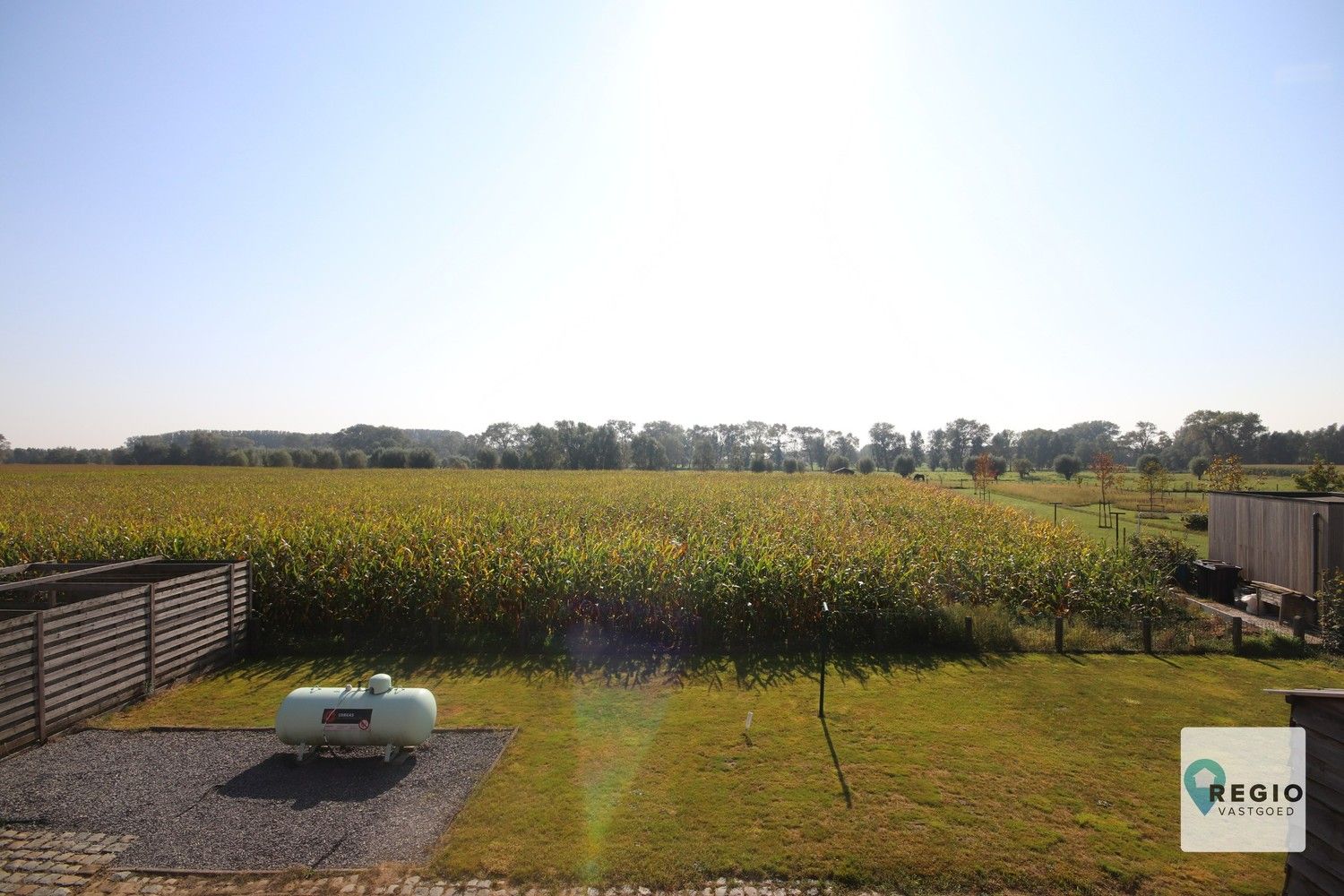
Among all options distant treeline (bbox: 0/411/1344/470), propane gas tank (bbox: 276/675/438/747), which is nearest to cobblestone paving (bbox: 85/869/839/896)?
propane gas tank (bbox: 276/675/438/747)

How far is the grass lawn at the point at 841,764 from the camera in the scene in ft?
20.7

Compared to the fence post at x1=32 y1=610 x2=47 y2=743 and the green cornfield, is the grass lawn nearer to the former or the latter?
the fence post at x1=32 y1=610 x2=47 y2=743

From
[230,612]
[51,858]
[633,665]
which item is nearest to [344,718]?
[51,858]

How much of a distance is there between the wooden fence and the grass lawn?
0.63 m

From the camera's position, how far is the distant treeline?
99.8 metres

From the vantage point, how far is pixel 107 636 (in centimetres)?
1009

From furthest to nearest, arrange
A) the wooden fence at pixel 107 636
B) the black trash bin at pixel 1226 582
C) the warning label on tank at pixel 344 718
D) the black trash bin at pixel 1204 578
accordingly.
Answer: the black trash bin at pixel 1204 578
the black trash bin at pixel 1226 582
the wooden fence at pixel 107 636
the warning label on tank at pixel 344 718

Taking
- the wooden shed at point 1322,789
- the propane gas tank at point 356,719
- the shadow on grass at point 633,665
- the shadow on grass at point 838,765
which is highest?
the wooden shed at point 1322,789

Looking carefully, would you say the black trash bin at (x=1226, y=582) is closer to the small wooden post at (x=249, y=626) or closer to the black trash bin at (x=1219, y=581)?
the black trash bin at (x=1219, y=581)

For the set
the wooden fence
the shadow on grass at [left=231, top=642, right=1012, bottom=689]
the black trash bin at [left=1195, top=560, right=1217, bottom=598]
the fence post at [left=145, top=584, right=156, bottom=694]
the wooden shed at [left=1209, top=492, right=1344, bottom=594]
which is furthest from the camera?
the black trash bin at [left=1195, top=560, right=1217, bottom=598]

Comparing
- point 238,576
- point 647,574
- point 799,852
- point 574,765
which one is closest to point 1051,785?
point 799,852

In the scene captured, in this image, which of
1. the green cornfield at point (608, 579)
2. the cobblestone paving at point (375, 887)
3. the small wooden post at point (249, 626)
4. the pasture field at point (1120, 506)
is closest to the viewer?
the cobblestone paving at point (375, 887)

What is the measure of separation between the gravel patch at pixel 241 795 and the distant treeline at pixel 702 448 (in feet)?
274

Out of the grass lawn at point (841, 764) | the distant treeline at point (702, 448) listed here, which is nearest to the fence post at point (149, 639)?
the grass lawn at point (841, 764)
